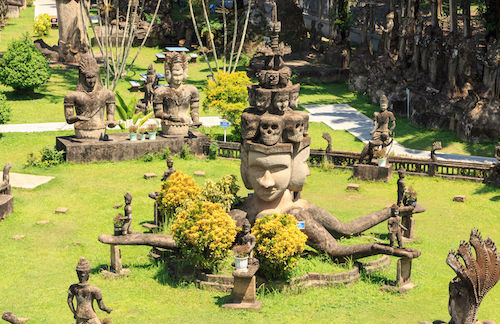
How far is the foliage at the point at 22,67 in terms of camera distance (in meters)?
34.9

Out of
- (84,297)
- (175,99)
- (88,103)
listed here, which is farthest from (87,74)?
(84,297)

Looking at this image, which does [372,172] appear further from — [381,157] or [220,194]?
[220,194]

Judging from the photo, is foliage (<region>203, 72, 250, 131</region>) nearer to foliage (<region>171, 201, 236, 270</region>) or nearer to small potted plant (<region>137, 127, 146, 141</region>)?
small potted plant (<region>137, 127, 146, 141</region>)

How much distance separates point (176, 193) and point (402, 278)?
576 centimetres

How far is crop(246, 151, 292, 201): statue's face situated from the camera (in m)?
18.2

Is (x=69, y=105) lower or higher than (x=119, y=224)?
higher

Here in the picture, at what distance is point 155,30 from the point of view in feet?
157

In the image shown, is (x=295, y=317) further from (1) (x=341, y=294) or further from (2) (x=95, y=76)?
(2) (x=95, y=76)

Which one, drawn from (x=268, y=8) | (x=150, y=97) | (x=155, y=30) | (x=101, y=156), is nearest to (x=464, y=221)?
(x=101, y=156)

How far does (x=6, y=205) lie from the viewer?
21.8m

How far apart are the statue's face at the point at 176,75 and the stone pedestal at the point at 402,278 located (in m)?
13.1

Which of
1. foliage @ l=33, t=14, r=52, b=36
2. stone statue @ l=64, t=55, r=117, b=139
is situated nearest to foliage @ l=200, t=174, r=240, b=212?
stone statue @ l=64, t=55, r=117, b=139

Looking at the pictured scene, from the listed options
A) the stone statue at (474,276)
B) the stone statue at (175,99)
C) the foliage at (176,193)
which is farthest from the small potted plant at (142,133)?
the stone statue at (474,276)

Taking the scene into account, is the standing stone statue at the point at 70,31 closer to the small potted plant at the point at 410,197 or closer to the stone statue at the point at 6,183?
the stone statue at the point at 6,183
